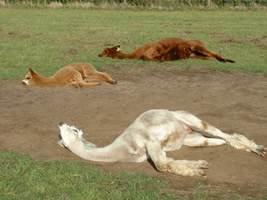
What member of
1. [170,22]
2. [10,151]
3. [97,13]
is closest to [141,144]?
[10,151]

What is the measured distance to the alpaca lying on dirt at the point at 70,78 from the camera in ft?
28.5

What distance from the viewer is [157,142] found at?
4.78 metres

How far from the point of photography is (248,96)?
7848 mm

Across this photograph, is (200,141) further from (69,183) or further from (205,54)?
(205,54)

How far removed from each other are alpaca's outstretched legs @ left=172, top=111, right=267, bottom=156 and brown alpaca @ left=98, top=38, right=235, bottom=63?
5749mm

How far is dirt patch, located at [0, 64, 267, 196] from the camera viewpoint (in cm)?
468

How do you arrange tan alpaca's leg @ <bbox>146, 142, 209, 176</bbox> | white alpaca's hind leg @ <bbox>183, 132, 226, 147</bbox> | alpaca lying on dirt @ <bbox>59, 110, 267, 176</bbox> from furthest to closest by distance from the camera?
white alpaca's hind leg @ <bbox>183, 132, 226, 147</bbox>, alpaca lying on dirt @ <bbox>59, 110, 267, 176</bbox>, tan alpaca's leg @ <bbox>146, 142, 209, 176</bbox>

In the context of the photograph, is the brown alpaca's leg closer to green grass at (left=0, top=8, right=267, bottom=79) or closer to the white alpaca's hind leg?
green grass at (left=0, top=8, right=267, bottom=79)

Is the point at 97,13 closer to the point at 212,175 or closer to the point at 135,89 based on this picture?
the point at 135,89

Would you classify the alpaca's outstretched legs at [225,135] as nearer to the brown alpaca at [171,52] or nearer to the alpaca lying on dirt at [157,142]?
the alpaca lying on dirt at [157,142]

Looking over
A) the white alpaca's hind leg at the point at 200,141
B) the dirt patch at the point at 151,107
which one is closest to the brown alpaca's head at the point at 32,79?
the dirt patch at the point at 151,107

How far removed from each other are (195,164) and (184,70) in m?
5.78

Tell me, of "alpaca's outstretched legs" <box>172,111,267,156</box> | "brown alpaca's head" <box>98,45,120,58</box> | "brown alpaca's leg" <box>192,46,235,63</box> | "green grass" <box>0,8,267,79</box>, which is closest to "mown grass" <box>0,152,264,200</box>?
"alpaca's outstretched legs" <box>172,111,267,156</box>

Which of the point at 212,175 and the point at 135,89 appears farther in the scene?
the point at 135,89
